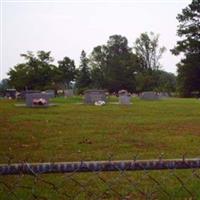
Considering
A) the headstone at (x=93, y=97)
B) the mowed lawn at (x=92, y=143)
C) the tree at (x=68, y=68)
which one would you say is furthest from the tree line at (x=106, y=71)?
the mowed lawn at (x=92, y=143)

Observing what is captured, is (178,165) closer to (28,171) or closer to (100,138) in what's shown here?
(28,171)

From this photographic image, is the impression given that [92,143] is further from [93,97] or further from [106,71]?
[106,71]

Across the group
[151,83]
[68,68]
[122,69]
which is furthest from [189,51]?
[68,68]

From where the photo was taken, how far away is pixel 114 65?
103 metres

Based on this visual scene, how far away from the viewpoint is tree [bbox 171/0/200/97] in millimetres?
66188

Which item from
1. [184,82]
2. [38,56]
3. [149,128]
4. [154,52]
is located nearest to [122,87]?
[154,52]

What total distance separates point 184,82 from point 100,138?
5689 cm

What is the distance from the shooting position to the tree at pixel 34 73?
197 ft

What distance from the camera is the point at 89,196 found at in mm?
5816

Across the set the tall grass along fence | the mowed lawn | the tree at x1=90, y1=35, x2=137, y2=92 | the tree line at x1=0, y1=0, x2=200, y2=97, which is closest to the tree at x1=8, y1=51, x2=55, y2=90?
the tree line at x1=0, y1=0, x2=200, y2=97

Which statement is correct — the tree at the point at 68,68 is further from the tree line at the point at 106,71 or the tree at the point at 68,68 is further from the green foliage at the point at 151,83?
the green foliage at the point at 151,83

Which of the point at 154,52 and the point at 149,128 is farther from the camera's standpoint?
the point at 154,52

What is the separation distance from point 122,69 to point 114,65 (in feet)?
10.9

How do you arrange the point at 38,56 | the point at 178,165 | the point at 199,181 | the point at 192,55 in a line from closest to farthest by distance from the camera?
the point at 178,165, the point at 199,181, the point at 38,56, the point at 192,55
